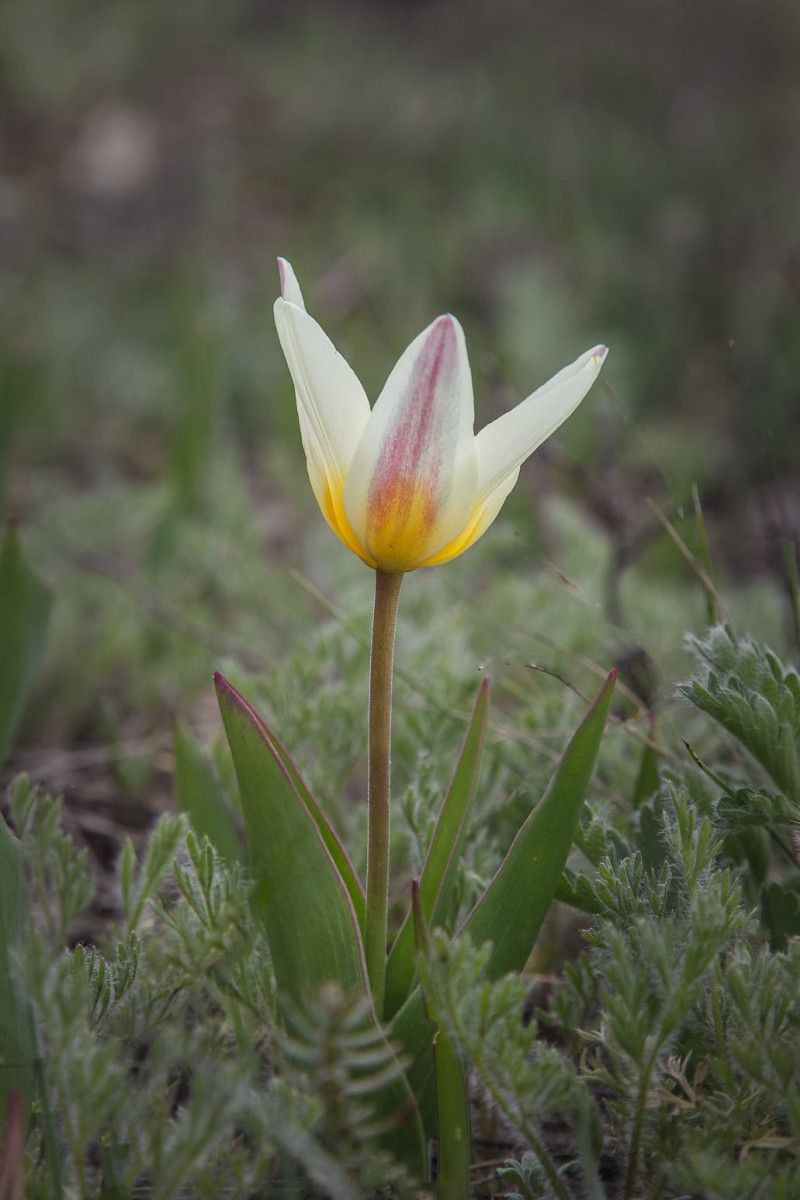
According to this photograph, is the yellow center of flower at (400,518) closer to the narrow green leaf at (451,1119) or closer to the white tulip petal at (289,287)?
the white tulip petal at (289,287)

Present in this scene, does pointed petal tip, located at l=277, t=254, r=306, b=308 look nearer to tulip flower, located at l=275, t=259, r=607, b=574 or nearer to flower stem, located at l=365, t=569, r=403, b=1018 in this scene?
tulip flower, located at l=275, t=259, r=607, b=574

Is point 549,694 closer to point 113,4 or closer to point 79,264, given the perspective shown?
point 79,264

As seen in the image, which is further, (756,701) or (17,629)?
(17,629)

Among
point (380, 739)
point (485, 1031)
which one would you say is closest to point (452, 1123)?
point (485, 1031)

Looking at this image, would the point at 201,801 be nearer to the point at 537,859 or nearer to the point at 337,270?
the point at 537,859

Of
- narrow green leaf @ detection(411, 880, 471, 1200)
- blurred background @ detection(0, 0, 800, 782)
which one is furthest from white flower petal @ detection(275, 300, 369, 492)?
blurred background @ detection(0, 0, 800, 782)

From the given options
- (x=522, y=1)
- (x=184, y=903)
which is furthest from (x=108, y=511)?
(x=522, y=1)

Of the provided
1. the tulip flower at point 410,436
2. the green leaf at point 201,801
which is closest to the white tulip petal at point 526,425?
the tulip flower at point 410,436

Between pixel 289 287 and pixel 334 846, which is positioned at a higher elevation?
pixel 289 287
